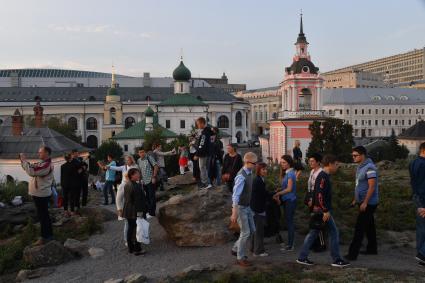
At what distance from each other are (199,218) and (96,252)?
2.25 meters

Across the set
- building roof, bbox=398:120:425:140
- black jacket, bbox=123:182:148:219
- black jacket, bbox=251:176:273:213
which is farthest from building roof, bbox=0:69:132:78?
black jacket, bbox=251:176:273:213

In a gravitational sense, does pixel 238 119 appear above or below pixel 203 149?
above

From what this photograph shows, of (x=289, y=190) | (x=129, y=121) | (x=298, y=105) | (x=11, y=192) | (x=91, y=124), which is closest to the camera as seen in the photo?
(x=289, y=190)

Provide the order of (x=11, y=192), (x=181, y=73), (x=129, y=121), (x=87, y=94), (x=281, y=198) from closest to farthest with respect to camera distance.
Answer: (x=281, y=198), (x=11, y=192), (x=181, y=73), (x=129, y=121), (x=87, y=94)

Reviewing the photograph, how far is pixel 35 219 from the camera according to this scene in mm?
13641

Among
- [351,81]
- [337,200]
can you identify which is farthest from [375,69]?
[337,200]

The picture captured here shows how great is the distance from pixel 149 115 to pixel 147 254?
4750 cm

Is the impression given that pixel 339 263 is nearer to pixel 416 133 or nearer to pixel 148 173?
pixel 148 173

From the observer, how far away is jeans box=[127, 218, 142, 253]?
9806 millimetres

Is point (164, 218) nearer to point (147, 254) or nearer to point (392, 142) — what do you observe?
point (147, 254)

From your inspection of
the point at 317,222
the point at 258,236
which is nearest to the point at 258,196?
the point at 258,236

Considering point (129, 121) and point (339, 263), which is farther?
point (129, 121)

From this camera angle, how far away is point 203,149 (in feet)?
37.5

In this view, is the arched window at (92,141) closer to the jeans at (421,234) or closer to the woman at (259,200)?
the woman at (259,200)
